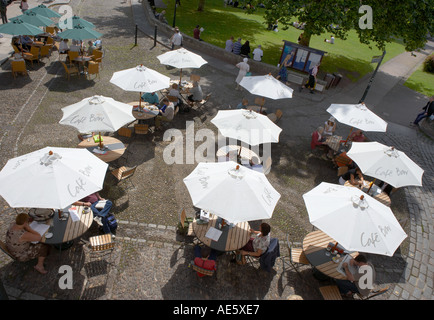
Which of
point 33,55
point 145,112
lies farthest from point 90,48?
point 145,112

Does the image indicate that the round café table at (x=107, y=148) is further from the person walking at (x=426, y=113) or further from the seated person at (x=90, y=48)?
the person walking at (x=426, y=113)

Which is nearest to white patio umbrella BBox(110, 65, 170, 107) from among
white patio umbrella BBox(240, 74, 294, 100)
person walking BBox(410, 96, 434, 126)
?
white patio umbrella BBox(240, 74, 294, 100)

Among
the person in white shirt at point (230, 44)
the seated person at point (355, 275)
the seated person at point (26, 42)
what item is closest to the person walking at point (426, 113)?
the person in white shirt at point (230, 44)

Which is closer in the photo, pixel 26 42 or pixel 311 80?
pixel 26 42

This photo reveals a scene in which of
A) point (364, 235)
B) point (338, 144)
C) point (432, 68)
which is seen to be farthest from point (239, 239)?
point (432, 68)

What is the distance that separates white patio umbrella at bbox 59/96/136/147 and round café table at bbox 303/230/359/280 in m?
6.12

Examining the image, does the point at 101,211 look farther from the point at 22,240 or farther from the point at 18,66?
the point at 18,66

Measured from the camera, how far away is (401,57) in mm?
30188

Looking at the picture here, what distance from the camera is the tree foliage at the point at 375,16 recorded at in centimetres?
1565

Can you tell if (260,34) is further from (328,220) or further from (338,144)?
(328,220)

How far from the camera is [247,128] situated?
9.14 meters

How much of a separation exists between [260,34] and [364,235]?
2528 centimetres

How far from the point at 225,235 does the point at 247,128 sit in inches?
137

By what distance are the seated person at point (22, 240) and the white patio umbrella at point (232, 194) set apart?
351 cm
